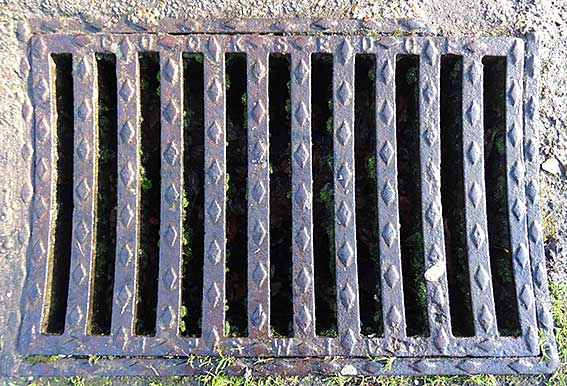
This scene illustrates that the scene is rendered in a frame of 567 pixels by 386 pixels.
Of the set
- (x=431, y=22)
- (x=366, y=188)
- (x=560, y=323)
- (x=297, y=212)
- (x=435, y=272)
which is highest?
(x=431, y=22)

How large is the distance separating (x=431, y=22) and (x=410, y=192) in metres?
0.63

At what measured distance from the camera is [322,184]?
7.18 feet

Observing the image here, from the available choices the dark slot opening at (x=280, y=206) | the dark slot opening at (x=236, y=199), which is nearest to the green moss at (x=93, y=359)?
the dark slot opening at (x=236, y=199)

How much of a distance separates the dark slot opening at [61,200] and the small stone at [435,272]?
4.17 ft

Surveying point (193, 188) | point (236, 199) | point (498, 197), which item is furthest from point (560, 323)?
point (193, 188)

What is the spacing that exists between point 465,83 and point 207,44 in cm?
92

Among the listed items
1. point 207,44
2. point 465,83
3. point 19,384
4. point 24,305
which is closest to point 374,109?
point 465,83

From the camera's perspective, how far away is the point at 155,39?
1994 millimetres

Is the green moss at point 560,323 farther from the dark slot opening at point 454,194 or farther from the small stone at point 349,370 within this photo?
the small stone at point 349,370

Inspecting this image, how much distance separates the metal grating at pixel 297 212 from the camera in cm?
189

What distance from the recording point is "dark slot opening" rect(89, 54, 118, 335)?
6.64 ft

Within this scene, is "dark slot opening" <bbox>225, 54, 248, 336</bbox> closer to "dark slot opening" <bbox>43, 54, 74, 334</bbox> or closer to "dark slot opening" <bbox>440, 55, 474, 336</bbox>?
"dark slot opening" <bbox>43, 54, 74, 334</bbox>

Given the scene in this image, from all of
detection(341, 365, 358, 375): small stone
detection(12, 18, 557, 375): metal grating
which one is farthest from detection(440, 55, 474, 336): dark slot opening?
detection(341, 365, 358, 375): small stone

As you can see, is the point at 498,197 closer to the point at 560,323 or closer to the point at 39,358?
the point at 560,323
